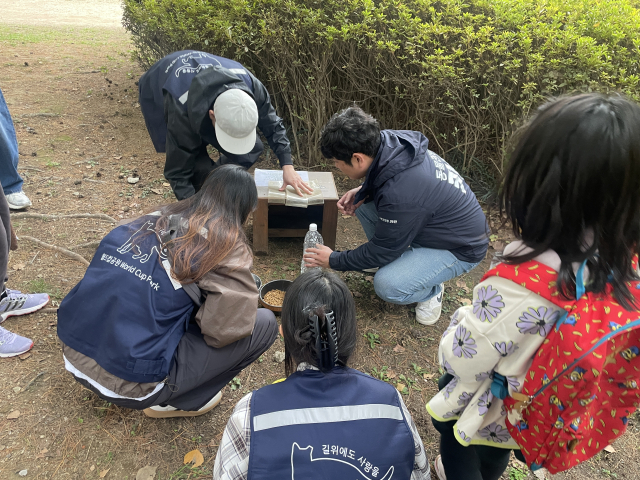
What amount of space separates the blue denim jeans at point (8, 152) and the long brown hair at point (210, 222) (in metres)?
2.32

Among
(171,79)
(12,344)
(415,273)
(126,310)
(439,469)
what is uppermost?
(171,79)

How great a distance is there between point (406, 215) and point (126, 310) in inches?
62.7

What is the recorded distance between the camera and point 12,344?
2.56 metres

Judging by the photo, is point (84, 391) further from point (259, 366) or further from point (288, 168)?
point (288, 168)

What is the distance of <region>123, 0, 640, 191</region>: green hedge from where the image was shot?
11.1ft

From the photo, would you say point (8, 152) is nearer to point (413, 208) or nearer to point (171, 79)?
point (171, 79)

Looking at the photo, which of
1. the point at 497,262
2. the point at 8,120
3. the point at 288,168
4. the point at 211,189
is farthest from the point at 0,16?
the point at 497,262

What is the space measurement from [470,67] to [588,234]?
9.78ft

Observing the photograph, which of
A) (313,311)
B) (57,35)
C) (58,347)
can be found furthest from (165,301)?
(57,35)

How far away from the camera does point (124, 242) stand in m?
1.88

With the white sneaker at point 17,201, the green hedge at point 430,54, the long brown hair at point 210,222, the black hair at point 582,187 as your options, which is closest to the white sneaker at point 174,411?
the long brown hair at point 210,222

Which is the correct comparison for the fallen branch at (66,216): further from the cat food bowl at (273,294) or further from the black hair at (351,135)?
the black hair at (351,135)

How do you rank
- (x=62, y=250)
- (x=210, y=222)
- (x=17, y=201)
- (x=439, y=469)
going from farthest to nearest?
(x=17, y=201) → (x=62, y=250) → (x=439, y=469) → (x=210, y=222)

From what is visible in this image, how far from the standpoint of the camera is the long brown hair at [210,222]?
1848mm
